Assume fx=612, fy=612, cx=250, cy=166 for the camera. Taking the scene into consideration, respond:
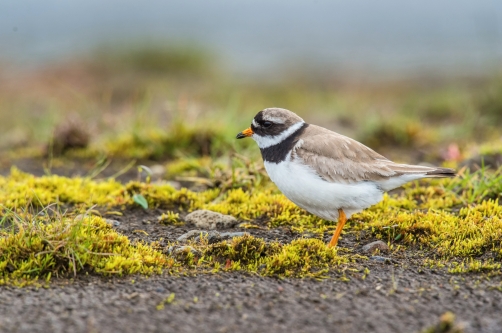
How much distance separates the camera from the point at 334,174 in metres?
5.21

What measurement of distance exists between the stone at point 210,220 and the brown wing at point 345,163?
1.01 metres

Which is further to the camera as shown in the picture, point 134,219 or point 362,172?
point 134,219

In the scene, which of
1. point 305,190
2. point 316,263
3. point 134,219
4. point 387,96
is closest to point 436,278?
point 316,263

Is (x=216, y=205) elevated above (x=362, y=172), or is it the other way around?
(x=362, y=172)

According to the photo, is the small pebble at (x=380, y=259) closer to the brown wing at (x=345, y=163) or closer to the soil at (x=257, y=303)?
the soil at (x=257, y=303)

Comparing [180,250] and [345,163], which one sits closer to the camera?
[180,250]

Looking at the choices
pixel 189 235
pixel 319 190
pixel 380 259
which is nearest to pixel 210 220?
pixel 189 235

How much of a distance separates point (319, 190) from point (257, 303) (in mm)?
1362

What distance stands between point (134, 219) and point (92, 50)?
40.8 ft

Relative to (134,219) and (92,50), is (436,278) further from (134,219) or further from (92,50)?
(92,50)

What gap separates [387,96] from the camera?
618 inches

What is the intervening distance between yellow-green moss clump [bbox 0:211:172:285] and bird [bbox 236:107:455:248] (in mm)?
1297

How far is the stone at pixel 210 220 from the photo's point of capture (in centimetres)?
581

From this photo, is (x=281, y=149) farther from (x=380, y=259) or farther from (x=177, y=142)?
(x=177, y=142)
